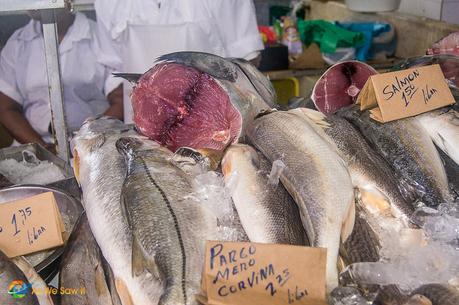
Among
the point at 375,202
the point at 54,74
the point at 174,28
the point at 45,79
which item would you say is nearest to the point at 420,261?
the point at 375,202

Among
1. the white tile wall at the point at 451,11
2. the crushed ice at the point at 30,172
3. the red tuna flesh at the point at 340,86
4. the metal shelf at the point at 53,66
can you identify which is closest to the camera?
the metal shelf at the point at 53,66

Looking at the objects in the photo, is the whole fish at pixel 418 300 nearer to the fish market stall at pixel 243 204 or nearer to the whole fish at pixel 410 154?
the fish market stall at pixel 243 204

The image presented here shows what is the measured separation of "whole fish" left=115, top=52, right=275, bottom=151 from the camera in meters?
1.89

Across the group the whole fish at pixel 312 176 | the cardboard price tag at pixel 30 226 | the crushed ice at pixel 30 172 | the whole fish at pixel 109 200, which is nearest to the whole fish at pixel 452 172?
the whole fish at pixel 312 176

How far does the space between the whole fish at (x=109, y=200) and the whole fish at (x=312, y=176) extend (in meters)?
0.48

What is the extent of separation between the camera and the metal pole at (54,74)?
2.37m

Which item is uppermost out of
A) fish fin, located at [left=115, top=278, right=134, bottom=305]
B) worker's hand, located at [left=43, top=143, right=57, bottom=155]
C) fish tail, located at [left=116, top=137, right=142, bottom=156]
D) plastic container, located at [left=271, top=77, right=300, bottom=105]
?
fish tail, located at [left=116, top=137, right=142, bottom=156]

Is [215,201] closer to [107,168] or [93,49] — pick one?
[107,168]

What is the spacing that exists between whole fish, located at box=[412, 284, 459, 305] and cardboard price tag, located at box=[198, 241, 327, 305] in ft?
0.82

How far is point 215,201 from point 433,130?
88cm

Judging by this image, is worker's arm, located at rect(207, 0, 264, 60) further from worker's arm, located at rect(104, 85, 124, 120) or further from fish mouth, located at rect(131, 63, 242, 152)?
fish mouth, located at rect(131, 63, 242, 152)

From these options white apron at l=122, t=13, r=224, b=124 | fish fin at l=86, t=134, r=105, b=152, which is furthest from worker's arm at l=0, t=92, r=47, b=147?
fish fin at l=86, t=134, r=105, b=152

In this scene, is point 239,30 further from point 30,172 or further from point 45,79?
point 30,172

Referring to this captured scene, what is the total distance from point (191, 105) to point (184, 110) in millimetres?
34
